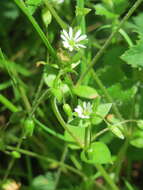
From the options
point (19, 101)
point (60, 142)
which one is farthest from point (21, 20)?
point (60, 142)

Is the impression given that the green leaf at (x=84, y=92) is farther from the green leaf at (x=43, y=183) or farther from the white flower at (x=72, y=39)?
the green leaf at (x=43, y=183)

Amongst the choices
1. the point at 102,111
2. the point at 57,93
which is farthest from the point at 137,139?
the point at 57,93

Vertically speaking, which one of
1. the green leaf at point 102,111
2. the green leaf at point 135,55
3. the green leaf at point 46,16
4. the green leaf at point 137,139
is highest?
the green leaf at point 46,16

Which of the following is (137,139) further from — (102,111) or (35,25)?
(35,25)

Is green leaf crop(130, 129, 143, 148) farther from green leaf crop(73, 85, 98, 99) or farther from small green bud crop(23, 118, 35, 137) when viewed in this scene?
small green bud crop(23, 118, 35, 137)

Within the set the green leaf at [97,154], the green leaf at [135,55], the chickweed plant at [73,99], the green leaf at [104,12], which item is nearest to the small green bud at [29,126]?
the chickweed plant at [73,99]

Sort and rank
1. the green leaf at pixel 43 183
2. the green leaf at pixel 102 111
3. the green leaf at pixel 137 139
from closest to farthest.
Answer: the green leaf at pixel 102 111, the green leaf at pixel 137 139, the green leaf at pixel 43 183
